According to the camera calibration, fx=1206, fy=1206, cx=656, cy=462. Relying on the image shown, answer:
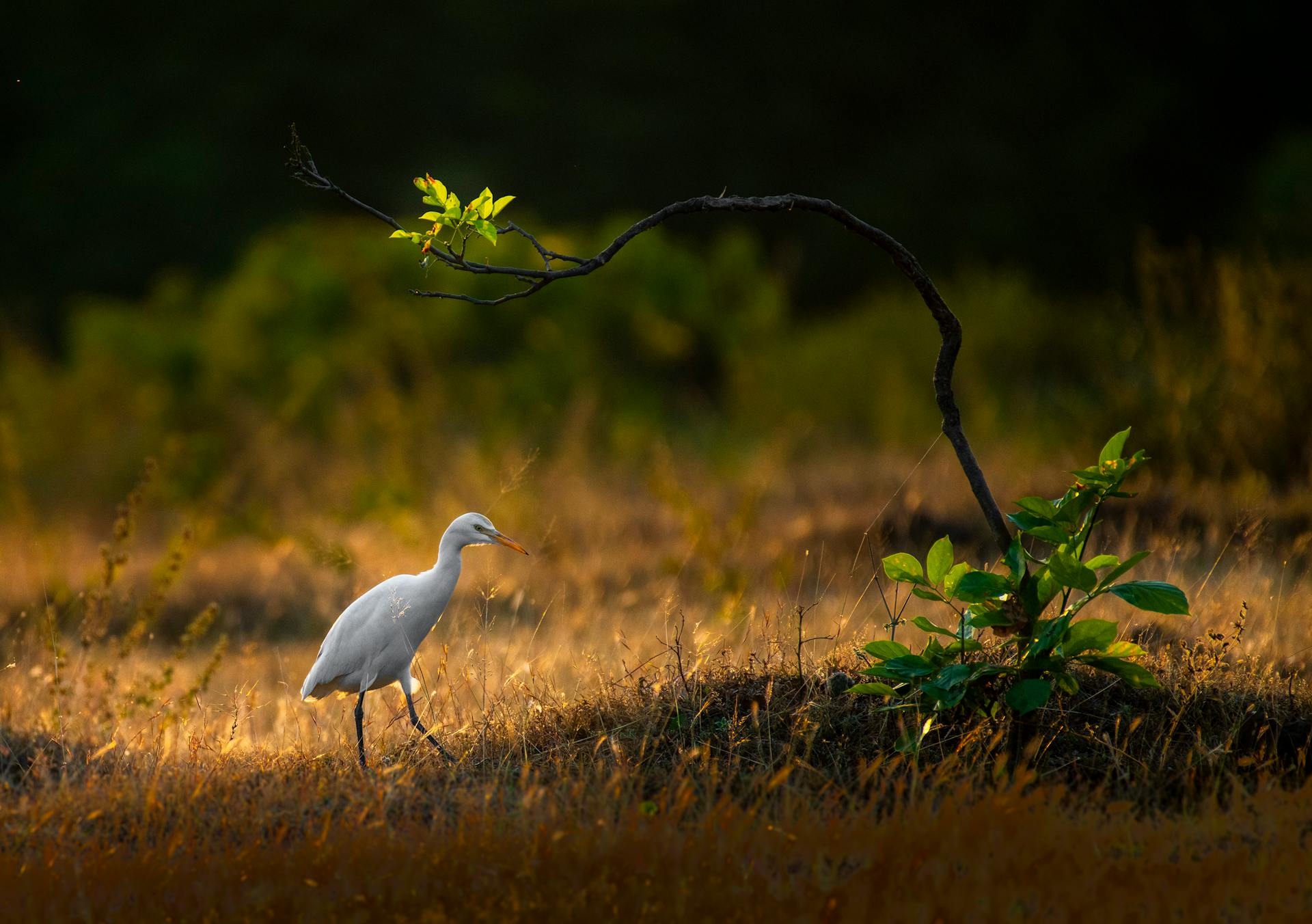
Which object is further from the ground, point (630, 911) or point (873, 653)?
point (873, 653)

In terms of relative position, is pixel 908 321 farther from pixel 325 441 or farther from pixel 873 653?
pixel 873 653

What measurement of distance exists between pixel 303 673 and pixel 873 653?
14.1ft

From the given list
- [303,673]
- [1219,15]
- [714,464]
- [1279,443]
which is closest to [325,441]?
[714,464]

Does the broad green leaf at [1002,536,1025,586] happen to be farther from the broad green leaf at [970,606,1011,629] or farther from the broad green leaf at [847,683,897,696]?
the broad green leaf at [847,683,897,696]

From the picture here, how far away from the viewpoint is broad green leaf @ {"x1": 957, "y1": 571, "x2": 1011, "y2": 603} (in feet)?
11.4

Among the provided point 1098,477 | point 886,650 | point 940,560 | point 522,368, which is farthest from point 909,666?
point 522,368

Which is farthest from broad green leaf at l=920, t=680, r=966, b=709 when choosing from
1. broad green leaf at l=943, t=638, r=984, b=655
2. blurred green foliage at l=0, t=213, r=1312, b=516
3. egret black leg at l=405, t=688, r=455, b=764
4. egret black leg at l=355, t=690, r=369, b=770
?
blurred green foliage at l=0, t=213, r=1312, b=516

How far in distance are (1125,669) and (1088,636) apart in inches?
5.4

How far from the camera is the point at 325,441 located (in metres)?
13.7

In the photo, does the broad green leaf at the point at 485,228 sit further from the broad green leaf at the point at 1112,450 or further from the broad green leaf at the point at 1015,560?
the broad green leaf at the point at 1112,450

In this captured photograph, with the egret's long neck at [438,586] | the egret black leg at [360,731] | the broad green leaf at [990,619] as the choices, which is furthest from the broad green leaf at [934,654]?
the egret black leg at [360,731]

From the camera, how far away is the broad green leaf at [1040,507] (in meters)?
3.44

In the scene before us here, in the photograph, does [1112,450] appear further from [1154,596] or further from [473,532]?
[473,532]

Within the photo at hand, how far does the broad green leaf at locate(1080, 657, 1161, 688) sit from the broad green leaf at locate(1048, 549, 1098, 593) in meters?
0.22
